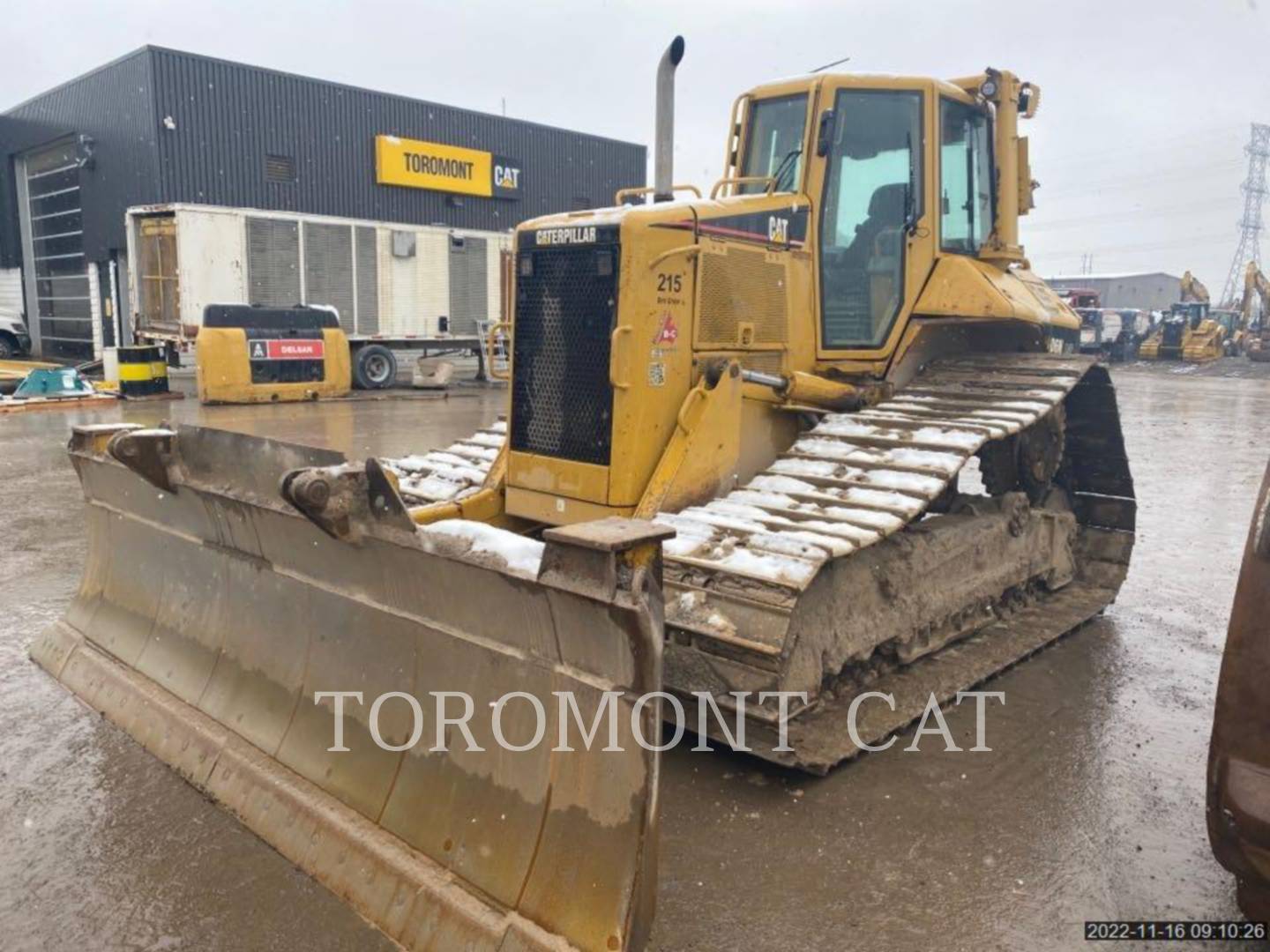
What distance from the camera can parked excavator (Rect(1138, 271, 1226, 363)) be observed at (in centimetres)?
3728

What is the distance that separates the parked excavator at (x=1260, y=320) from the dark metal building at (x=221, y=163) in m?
24.6

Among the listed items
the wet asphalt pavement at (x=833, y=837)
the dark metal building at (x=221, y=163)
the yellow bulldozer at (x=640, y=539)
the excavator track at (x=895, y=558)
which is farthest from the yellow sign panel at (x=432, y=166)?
the excavator track at (x=895, y=558)

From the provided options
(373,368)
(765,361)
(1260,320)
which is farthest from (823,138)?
(1260,320)

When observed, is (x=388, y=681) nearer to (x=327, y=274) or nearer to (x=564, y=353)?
(x=564, y=353)

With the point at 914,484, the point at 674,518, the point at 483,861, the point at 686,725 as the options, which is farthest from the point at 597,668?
the point at 914,484

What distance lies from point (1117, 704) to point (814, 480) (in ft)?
5.40

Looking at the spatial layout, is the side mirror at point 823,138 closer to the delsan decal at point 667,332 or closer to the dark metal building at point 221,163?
the delsan decal at point 667,332

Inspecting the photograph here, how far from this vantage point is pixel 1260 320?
4097cm

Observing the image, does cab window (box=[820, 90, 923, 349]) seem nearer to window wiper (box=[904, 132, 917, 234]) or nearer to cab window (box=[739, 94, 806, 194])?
window wiper (box=[904, 132, 917, 234])

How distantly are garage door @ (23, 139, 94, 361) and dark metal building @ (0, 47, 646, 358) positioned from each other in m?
0.06

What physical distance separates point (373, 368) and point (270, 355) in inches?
123

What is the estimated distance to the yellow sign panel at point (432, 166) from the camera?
24547 millimetres

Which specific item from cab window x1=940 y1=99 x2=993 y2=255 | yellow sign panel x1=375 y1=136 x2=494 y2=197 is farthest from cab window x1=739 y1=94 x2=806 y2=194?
yellow sign panel x1=375 y1=136 x2=494 y2=197

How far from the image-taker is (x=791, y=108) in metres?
5.45
